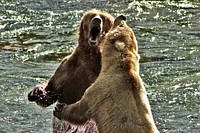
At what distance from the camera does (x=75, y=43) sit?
44.8 feet

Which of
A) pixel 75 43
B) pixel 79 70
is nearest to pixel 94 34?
pixel 79 70

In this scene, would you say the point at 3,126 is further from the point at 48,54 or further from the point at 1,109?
the point at 48,54

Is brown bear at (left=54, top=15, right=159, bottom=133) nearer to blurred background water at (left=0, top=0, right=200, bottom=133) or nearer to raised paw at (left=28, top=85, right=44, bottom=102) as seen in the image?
raised paw at (left=28, top=85, right=44, bottom=102)

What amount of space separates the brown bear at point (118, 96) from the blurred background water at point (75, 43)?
2904mm

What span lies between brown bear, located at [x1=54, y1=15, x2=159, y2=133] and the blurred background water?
2904 millimetres

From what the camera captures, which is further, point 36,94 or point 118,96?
point 36,94

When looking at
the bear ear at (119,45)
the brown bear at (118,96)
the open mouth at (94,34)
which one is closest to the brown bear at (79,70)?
the open mouth at (94,34)

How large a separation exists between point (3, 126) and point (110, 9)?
308 inches

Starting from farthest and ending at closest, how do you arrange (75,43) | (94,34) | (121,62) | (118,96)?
(75,43)
(94,34)
(121,62)
(118,96)

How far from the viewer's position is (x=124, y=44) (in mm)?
6215

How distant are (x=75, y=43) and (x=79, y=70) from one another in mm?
5974

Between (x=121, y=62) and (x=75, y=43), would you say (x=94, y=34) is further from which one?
(x=75, y=43)

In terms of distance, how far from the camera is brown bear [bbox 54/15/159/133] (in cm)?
581

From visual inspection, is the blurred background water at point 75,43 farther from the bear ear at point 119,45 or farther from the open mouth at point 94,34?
the bear ear at point 119,45
